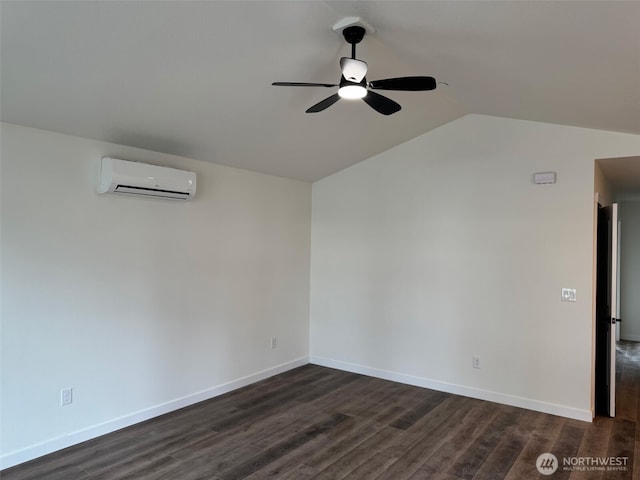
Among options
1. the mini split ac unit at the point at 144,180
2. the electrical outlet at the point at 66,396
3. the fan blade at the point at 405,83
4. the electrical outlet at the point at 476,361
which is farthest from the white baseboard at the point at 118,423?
the fan blade at the point at 405,83

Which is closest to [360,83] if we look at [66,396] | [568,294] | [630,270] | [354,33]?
[354,33]

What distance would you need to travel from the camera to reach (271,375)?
16.2 ft

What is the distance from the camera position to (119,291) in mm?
3453

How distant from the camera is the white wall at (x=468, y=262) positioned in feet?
12.5

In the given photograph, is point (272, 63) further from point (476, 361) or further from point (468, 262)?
point (476, 361)

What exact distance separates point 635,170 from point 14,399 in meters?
5.76

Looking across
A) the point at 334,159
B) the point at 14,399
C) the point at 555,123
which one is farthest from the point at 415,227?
the point at 14,399

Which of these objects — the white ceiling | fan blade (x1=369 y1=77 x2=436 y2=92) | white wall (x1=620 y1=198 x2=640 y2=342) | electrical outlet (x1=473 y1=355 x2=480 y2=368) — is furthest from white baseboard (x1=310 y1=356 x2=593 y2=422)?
white wall (x1=620 y1=198 x2=640 y2=342)

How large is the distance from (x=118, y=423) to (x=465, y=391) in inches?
131

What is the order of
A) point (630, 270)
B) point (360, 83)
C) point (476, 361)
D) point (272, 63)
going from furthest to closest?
point (630, 270)
point (476, 361)
point (272, 63)
point (360, 83)

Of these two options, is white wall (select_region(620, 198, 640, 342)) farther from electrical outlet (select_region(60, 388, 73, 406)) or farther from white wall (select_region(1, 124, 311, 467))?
electrical outlet (select_region(60, 388, 73, 406))

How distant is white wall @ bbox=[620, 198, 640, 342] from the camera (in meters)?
6.96

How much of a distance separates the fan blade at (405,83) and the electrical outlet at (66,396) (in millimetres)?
3099

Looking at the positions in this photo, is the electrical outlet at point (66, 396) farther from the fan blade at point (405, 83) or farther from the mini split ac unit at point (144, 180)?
the fan blade at point (405, 83)
